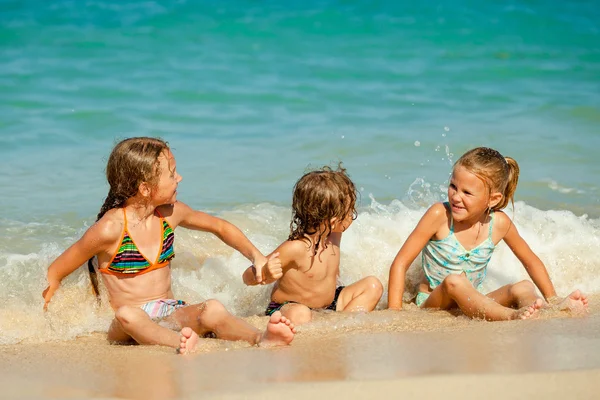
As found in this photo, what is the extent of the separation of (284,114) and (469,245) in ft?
17.3

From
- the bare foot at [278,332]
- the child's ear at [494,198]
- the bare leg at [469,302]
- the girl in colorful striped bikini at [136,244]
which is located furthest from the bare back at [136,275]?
the child's ear at [494,198]

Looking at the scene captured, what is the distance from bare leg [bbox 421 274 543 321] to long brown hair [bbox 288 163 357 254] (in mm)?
648

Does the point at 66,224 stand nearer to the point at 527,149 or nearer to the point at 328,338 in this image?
the point at 328,338

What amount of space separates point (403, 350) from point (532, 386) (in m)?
0.62

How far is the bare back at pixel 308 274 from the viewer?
4.38 meters

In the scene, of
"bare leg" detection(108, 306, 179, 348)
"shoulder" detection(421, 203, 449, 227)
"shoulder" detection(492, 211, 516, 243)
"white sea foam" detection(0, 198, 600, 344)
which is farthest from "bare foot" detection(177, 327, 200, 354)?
"shoulder" detection(492, 211, 516, 243)

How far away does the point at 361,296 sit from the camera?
4.54 metres

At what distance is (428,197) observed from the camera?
20.9 feet

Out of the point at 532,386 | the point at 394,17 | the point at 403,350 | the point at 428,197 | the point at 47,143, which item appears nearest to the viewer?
the point at 532,386

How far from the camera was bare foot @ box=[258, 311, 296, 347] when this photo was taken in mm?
3510

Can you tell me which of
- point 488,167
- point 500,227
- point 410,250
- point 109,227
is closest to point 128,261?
point 109,227

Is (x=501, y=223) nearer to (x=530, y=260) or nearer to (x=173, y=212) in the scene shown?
(x=530, y=260)

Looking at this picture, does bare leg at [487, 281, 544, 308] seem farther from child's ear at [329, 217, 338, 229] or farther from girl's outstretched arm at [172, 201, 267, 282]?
girl's outstretched arm at [172, 201, 267, 282]

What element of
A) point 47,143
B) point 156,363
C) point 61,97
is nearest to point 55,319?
point 156,363
